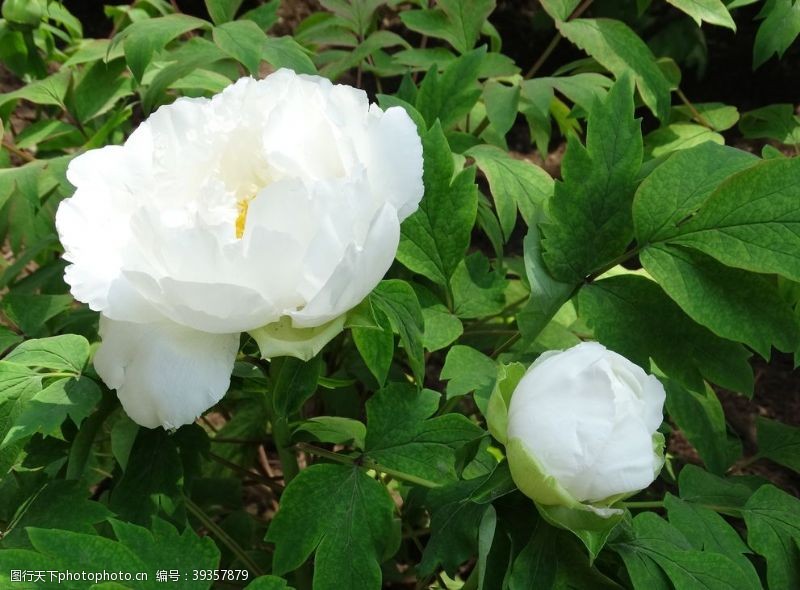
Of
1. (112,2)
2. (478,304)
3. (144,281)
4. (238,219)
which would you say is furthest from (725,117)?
(112,2)

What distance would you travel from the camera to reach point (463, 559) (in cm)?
71

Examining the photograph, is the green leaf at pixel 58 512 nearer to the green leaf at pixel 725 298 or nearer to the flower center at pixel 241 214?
Result: the flower center at pixel 241 214

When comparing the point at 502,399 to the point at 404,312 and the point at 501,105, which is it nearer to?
the point at 404,312

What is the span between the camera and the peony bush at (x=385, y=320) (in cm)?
56

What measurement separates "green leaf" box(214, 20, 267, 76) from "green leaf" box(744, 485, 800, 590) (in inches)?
26.5

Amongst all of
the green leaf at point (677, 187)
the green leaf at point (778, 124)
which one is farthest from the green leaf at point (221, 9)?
the green leaf at point (778, 124)

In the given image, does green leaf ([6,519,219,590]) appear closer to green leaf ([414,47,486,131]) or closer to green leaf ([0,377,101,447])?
green leaf ([0,377,101,447])

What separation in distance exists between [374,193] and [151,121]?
180mm

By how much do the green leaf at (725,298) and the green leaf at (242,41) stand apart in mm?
466

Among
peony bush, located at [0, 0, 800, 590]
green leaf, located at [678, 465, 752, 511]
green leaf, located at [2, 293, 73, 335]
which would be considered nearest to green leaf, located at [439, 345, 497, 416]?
peony bush, located at [0, 0, 800, 590]

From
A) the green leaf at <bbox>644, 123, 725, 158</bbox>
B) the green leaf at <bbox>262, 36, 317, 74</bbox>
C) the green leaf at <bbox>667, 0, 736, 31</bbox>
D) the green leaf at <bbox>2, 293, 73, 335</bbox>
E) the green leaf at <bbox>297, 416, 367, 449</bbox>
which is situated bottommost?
the green leaf at <bbox>297, 416, 367, 449</bbox>

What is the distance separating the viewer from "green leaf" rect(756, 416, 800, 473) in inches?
36.1

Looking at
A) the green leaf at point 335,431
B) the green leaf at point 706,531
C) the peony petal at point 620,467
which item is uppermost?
the peony petal at point 620,467

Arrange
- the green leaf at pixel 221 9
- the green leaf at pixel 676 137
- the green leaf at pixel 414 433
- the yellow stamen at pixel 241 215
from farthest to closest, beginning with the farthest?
the green leaf at pixel 676 137 < the green leaf at pixel 221 9 < the green leaf at pixel 414 433 < the yellow stamen at pixel 241 215
